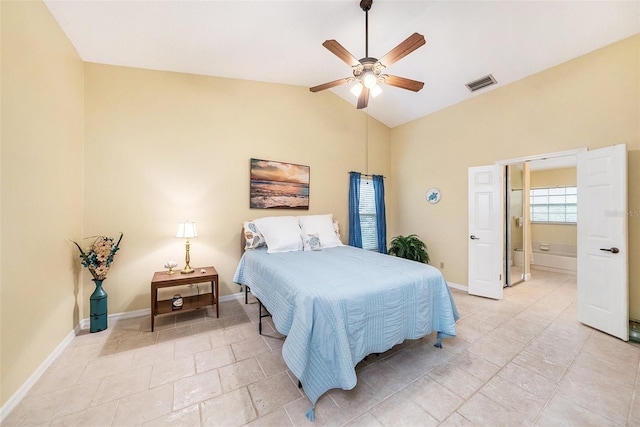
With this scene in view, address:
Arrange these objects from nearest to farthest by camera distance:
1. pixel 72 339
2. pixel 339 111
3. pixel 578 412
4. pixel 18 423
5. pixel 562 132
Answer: pixel 18 423, pixel 578 412, pixel 72 339, pixel 562 132, pixel 339 111

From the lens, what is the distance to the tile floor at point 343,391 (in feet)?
5.08

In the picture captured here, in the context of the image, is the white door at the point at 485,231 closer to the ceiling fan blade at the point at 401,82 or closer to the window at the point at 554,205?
the ceiling fan blade at the point at 401,82

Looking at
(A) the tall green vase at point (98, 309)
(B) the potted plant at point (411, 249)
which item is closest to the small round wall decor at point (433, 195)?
(B) the potted plant at point (411, 249)

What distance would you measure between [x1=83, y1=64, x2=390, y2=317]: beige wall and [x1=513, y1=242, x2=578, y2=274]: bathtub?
196 inches

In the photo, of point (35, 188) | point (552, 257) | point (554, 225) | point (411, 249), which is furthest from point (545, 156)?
point (35, 188)

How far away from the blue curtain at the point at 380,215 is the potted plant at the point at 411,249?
12.0 inches

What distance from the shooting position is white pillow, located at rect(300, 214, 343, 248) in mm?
3594

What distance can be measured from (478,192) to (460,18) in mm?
2398

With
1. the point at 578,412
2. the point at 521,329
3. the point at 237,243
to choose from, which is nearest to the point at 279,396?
the point at 578,412

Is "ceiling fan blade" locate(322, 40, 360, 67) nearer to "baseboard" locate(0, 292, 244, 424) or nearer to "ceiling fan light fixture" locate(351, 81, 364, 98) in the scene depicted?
"ceiling fan light fixture" locate(351, 81, 364, 98)

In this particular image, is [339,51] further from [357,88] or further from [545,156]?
[545,156]

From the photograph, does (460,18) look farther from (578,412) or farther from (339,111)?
(578,412)

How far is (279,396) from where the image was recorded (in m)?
1.73

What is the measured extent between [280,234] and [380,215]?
245 centimetres
